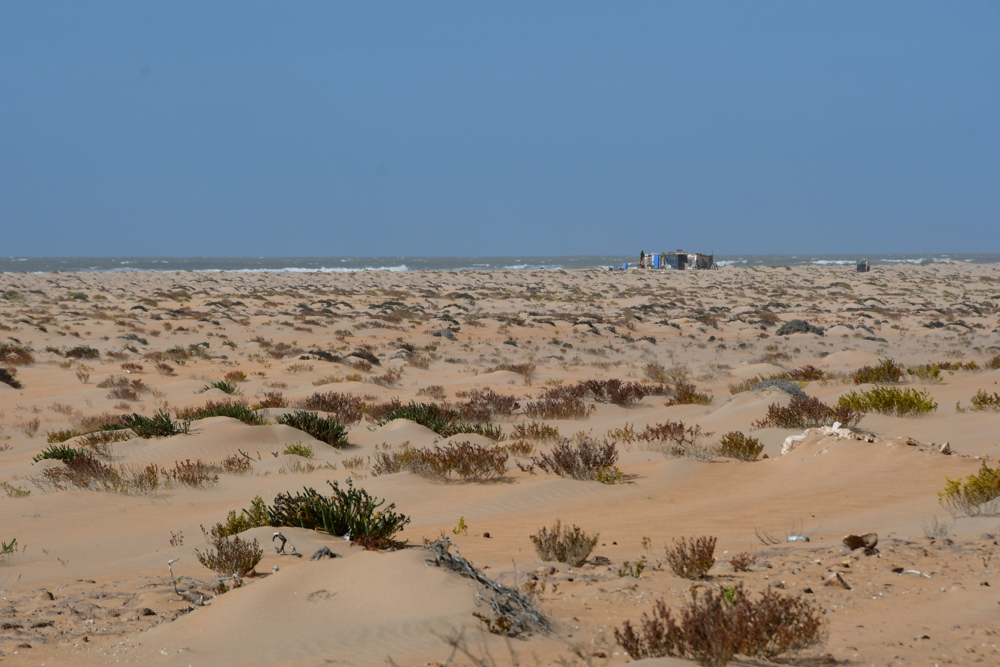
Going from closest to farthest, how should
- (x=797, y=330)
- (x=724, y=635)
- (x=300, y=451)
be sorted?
(x=724, y=635)
(x=300, y=451)
(x=797, y=330)

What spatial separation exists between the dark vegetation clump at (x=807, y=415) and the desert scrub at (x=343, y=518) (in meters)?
7.28

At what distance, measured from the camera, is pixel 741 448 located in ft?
32.1

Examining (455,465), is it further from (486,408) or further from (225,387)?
(225,387)

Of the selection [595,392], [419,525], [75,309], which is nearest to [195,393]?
[595,392]

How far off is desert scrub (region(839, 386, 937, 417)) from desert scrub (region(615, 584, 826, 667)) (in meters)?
8.58

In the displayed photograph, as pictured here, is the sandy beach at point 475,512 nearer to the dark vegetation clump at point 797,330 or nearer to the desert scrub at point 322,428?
the desert scrub at point 322,428

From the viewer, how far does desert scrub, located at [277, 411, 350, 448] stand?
1192 cm

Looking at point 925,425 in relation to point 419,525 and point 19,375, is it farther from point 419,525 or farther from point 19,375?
point 19,375

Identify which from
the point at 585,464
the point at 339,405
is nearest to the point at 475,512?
the point at 585,464

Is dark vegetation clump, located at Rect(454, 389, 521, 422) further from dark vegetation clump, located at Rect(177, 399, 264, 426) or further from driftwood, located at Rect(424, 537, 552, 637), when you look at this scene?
driftwood, located at Rect(424, 537, 552, 637)

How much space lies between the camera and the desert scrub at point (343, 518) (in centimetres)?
608

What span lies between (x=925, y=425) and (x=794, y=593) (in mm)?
8038

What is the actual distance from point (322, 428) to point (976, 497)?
8.85m

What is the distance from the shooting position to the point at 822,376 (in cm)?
1756
